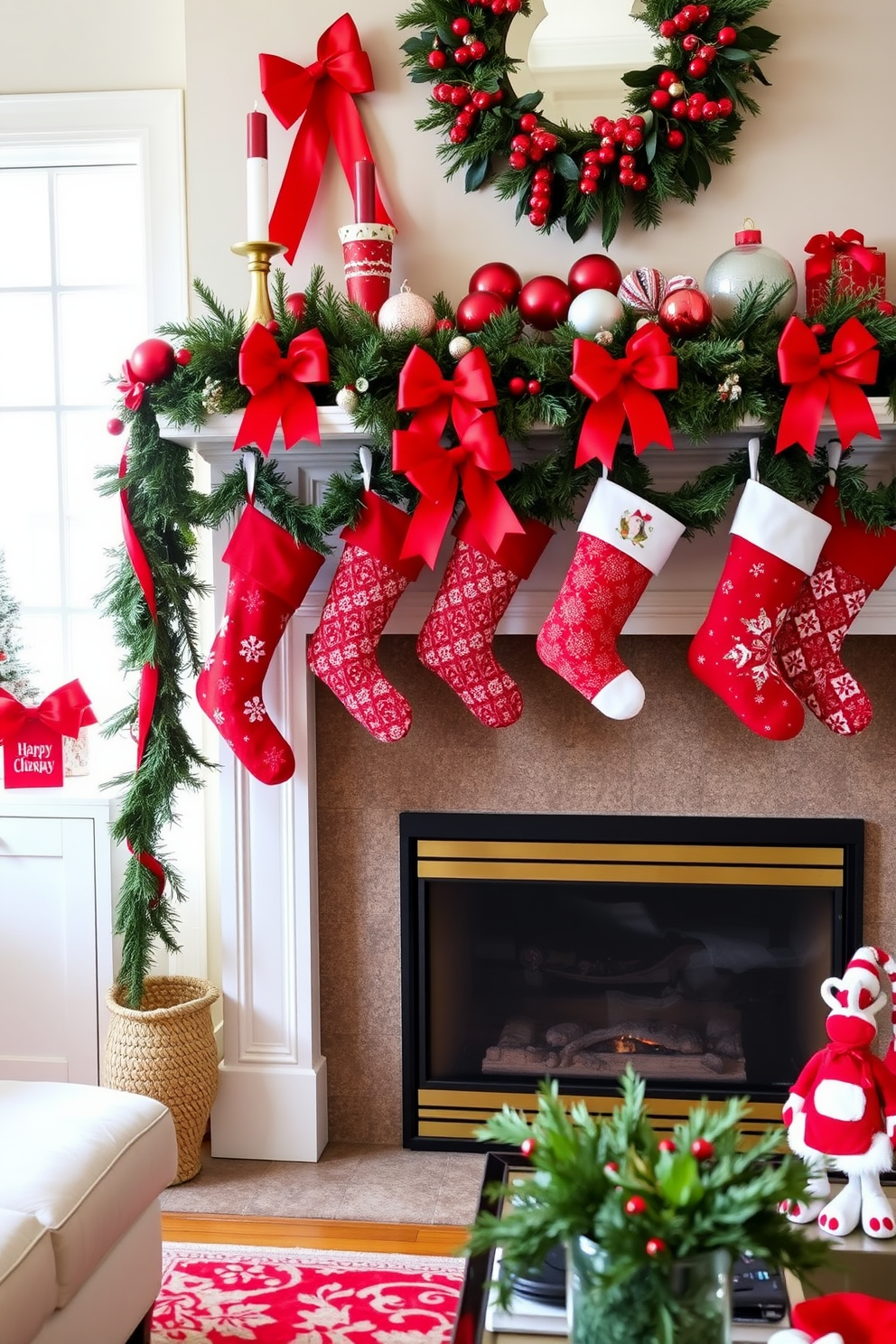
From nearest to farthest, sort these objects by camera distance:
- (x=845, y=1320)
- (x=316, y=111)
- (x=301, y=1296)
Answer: (x=845, y=1320)
(x=301, y=1296)
(x=316, y=111)

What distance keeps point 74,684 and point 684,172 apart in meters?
1.54

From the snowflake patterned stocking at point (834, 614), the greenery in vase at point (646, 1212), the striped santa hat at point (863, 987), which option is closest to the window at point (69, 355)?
the snowflake patterned stocking at point (834, 614)

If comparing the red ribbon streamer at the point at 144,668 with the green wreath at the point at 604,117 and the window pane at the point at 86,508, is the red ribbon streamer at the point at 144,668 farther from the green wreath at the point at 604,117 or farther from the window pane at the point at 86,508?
the green wreath at the point at 604,117

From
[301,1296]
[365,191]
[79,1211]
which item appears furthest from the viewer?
[365,191]

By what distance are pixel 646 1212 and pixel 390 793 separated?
1.49 m

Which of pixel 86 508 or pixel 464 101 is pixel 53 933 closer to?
pixel 86 508

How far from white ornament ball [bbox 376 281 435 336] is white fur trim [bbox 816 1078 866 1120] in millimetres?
1332

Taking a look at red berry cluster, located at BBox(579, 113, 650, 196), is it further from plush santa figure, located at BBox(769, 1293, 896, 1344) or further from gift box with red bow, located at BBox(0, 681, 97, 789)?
plush santa figure, located at BBox(769, 1293, 896, 1344)

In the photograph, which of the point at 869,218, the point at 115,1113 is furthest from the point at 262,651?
the point at 869,218

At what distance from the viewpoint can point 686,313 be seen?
1.95m

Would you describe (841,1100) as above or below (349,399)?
below

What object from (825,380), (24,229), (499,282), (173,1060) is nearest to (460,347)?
(499,282)

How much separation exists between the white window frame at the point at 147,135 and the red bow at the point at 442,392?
79 cm

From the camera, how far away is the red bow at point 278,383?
6.56 feet
